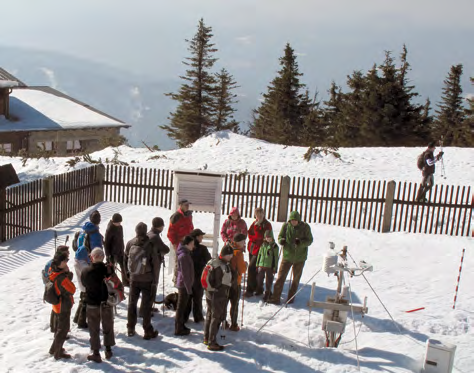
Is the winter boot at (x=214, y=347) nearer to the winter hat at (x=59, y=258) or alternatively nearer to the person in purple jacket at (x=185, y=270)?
the person in purple jacket at (x=185, y=270)

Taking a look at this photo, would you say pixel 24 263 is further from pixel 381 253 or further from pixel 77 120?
pixel 77 120

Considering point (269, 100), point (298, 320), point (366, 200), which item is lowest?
point (298, 320)

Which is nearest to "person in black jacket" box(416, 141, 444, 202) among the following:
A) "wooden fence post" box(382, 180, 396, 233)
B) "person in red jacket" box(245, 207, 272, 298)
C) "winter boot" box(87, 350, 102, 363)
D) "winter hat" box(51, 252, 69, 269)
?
"wooden fence post" box(382, 180, 396, 233)

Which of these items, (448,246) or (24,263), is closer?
(24,263)

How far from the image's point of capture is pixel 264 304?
975 centimetres

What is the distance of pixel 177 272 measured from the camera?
8109mm

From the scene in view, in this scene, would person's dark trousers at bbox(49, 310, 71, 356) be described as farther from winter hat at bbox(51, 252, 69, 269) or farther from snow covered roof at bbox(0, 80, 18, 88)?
snow covered roof at bbox(0, 80, 18, 88)

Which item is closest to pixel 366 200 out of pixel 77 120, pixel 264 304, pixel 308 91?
pixel 264 304

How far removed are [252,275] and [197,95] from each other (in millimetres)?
39500

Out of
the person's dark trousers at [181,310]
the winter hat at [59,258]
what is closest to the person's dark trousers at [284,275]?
the person's dark trousers at [181,310]

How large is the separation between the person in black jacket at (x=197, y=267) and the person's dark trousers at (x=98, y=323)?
4.84 feet

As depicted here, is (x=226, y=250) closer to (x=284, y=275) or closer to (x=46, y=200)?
(x=284, y=275)

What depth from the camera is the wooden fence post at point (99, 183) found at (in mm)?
16594

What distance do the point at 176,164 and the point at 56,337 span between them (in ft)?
48.7
